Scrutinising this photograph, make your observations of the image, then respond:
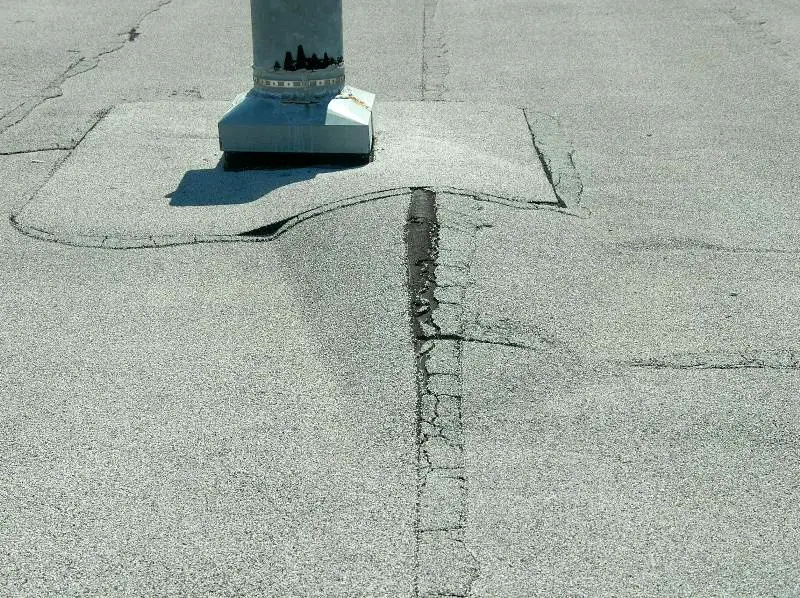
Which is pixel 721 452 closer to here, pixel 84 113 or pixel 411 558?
pixel 411 558

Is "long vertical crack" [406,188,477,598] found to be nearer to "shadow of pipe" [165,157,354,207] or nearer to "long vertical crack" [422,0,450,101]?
"shadow of pipe" [165,157,354,207]

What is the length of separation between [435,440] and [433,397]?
0.28 metres

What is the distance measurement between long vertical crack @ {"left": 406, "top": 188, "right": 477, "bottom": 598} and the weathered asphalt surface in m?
0.01

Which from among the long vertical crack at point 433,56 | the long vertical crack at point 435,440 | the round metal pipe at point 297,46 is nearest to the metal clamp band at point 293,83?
the round metal pipe at point 297,46

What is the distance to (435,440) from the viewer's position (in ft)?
12.8

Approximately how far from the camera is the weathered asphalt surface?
3330 millimetres

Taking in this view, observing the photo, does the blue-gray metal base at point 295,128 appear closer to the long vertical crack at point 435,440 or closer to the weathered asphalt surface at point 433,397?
the weathered asphalt surface at point 433,397

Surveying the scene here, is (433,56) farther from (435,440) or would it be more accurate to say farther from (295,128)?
(435,440)

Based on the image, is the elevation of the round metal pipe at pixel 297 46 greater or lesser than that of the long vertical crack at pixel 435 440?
greater

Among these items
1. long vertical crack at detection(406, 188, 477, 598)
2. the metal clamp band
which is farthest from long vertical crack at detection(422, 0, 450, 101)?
long vertical crack at detection(406, 188, 477, 598)

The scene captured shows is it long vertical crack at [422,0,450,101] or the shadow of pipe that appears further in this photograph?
long vertical crack at [422,0,450,101]

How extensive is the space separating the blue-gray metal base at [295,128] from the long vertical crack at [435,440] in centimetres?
129

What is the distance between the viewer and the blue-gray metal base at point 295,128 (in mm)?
6430

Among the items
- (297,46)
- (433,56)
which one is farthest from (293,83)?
(433,56)
